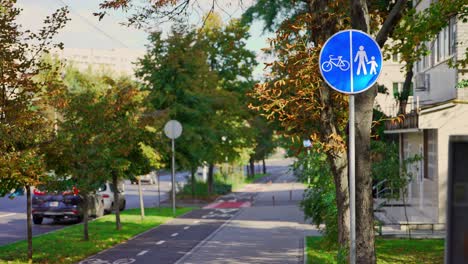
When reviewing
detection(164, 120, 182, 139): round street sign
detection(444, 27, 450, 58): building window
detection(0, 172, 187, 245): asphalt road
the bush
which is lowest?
detection(0, 172, 187, 245): asphalt road

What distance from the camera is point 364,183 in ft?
37.3

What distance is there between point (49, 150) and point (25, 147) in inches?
30.8

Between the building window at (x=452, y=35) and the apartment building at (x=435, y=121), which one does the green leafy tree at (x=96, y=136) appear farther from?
the building window at (x=452, y=35)

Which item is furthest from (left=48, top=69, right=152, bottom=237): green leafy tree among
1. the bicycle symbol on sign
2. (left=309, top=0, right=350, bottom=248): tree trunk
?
the bicycle symbol on sign

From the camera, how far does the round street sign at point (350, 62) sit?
356 inches

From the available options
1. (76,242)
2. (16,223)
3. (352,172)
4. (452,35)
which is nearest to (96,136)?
(76,242)

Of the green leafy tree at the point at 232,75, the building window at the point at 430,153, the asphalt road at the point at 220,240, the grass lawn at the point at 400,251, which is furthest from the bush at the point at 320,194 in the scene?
the green leafy tree at the point at 232,75

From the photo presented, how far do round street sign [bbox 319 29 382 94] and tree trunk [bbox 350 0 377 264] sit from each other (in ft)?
7.63

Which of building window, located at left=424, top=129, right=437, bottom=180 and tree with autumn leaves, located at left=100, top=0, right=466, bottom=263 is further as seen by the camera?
building window, located at left=424, top=129, right=437, bottom=180

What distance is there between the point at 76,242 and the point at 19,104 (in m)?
5.62

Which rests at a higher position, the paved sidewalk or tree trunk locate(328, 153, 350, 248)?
tree trunk locate(328, 153, 350, 248)

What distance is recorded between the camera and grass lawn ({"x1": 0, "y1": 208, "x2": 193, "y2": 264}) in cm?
1783

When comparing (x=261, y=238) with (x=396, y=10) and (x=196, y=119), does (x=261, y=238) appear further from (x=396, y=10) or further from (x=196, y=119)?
(x=196, y=119)

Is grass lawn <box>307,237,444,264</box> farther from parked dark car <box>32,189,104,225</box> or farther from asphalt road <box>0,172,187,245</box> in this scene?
parked dark car <box>32,189,104,225</box>
